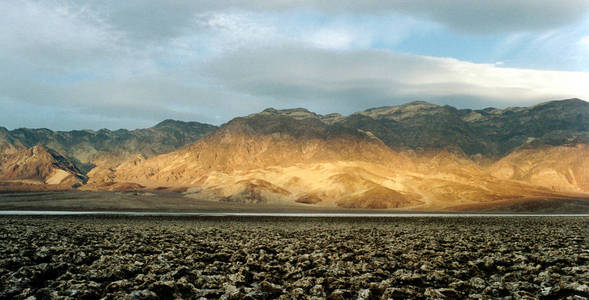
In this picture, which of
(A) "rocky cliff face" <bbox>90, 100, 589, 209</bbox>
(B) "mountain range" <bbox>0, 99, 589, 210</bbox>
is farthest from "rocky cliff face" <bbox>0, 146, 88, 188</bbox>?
(A) "rocky cliff face" <bbox>90, 100, 589, 209</bbox>

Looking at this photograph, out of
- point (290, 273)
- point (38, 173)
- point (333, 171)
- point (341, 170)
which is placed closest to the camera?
point (290, 273)

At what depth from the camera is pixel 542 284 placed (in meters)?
9.19

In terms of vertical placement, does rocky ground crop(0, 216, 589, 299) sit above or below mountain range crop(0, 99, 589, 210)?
below

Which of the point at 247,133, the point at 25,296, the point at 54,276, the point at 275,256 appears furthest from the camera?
the point at 247,133

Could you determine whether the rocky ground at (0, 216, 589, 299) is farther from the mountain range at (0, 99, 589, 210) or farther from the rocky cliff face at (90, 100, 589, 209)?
the mountain range at (0, 99, 589, 210)

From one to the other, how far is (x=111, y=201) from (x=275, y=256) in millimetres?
89490

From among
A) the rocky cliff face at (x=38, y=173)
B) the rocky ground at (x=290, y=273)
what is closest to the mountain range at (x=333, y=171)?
the rocky cliff face at (x=38, y=173)

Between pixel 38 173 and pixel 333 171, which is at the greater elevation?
pixel 333 171

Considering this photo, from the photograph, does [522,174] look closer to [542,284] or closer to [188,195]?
[188,195]

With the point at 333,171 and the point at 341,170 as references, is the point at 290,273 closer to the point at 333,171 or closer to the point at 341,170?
the point at 341,170

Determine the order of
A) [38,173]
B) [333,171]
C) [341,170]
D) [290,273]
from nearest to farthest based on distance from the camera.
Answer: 1. [290,273]
2. [341,170]
3. [333,171]
4. [38,173]

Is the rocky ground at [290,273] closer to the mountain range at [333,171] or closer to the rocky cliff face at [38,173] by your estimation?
the mountain range at [333,171]

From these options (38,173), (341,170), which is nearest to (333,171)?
(341,170)

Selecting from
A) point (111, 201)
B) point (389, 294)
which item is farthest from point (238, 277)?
point (111, 201)
